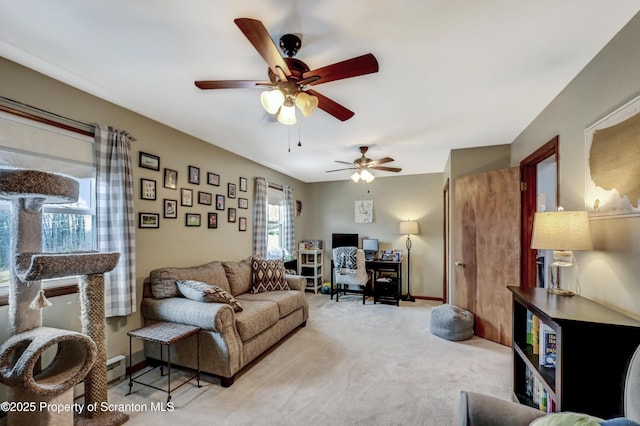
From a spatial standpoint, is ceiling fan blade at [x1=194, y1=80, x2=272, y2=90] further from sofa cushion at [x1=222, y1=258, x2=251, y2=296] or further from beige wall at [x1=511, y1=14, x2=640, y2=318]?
sofa cushion at [x1=222, y1=258, x2=251, y2=296]

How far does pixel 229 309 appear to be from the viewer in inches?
99.7

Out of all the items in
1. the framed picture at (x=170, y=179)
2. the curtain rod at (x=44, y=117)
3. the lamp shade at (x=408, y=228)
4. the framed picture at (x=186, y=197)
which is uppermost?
the curtain rod at (x=44, y=117)

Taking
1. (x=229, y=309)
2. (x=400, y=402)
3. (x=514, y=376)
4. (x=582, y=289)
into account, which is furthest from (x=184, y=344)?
(x=582, y=289)

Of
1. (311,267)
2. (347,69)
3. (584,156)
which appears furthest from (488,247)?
(311,267)

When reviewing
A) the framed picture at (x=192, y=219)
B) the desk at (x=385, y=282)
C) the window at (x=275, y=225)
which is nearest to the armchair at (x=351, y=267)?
the desk at (x=385, y=282)

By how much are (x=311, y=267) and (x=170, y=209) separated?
3371 mm

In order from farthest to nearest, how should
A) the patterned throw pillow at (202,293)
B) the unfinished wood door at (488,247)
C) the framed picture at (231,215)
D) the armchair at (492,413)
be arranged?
the framed picture at (231,215) → the unfinished wood door at (488,247) → the patterned throw pillow at (202,293) → the armchair at (492,413)

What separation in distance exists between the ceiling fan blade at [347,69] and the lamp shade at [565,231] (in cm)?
143

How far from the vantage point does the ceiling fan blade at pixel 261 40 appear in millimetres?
1251

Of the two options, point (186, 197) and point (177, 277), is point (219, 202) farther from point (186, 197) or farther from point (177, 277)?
point (177, 277)

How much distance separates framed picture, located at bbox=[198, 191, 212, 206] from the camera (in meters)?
3.56

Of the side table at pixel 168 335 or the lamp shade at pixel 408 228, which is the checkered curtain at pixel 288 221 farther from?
the side table at pixel 168 335

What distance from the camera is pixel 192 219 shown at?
344cm

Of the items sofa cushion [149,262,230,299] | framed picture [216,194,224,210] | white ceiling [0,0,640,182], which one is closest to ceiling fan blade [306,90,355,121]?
white ceiling [0,0,640,182]
